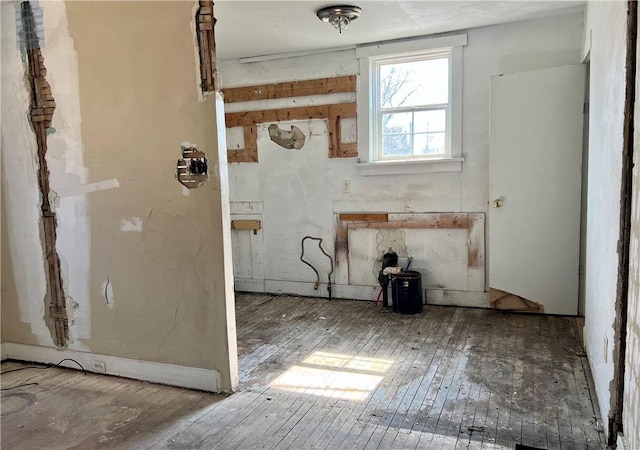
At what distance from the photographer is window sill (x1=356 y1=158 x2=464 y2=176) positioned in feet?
13.7

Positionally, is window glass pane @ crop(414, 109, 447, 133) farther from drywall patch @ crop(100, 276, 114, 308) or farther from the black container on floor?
drywall patch @ crop(100, 276, 114, 308)

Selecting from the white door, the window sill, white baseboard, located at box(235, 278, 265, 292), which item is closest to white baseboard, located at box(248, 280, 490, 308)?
white baseboard, located at box(235, 278, 265, 292)

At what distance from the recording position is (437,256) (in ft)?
14.3

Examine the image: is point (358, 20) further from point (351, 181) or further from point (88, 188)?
point (88, 188)

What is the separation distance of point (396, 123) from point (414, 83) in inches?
16.2

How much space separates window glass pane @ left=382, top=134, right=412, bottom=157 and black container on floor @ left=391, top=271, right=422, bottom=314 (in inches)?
48.4

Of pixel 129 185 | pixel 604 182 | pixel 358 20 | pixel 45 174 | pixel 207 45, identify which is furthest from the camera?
pixel 358 20

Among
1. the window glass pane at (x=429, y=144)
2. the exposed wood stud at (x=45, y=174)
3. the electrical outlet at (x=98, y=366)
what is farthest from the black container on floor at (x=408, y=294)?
the exposed wood stud at (x=45, y=174)

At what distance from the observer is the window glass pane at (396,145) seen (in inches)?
173

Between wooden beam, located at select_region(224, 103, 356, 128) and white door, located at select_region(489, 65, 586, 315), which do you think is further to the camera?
wooden beam, located at select_region(224, 103, 356, 128)

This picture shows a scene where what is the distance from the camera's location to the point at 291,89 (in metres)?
4.72

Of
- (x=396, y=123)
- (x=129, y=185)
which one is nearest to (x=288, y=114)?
(x=396, y=123)

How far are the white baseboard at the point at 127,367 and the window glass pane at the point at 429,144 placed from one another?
2.83 m

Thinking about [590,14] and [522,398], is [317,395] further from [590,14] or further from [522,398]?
[590,14]
